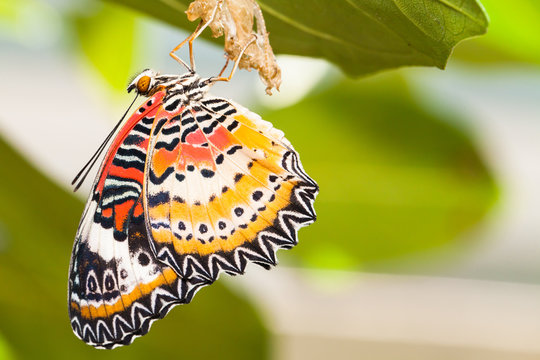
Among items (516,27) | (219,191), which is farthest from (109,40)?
(516,27)

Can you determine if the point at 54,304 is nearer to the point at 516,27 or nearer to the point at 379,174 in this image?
the point at 379,174

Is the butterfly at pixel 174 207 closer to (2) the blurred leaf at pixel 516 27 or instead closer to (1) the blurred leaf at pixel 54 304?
(1) the blurred leaf at pixel 54 304

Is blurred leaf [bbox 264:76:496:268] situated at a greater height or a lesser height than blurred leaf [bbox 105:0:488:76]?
greater

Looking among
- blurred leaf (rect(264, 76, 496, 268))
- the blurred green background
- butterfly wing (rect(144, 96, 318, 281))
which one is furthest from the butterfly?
blurred leaf (rect(264, 76, 496, 268))

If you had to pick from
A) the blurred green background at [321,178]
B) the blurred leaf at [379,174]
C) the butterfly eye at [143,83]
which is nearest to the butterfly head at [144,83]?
the butterfly eye at [143,83]

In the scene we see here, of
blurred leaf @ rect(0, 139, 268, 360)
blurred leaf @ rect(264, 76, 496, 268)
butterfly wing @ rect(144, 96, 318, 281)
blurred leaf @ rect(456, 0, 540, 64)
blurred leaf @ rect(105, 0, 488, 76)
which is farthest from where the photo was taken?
blurred leaf @ rect(264, 76, 496, 268)

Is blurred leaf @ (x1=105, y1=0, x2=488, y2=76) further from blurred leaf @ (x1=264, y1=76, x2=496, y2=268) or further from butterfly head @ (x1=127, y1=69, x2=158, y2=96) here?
blurred leaf @ (x1=264, y1=76, x2=496, y2=268)
